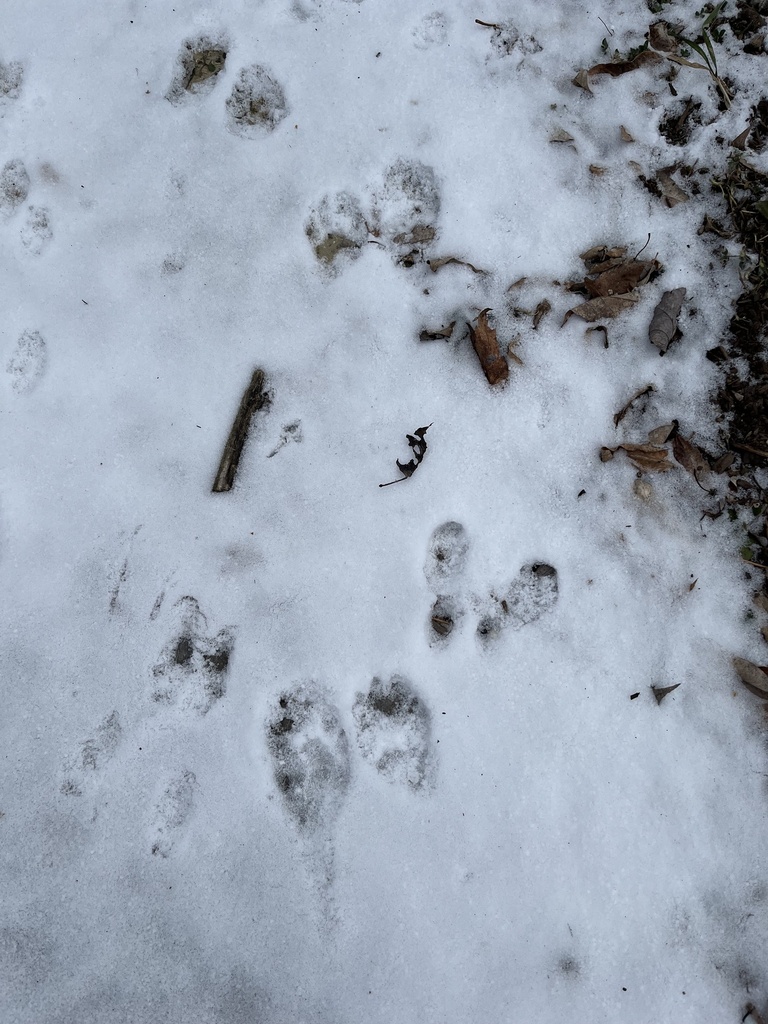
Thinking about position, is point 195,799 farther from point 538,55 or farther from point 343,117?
point 538,55

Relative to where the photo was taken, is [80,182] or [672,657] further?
[80,182]

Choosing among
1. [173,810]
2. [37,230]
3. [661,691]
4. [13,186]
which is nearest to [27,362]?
[37,230]

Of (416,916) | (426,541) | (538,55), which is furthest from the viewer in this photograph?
(538,55)

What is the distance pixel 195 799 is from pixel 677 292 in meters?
2.45

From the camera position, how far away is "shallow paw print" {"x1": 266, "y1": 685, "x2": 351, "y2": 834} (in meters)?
2.13

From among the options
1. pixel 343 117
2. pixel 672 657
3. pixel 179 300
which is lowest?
pixel 672 657

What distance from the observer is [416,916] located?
2078mm

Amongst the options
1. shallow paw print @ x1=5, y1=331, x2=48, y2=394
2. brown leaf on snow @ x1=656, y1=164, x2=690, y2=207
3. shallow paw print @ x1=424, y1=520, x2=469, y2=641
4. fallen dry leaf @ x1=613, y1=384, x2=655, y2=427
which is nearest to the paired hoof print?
shallow paw print @ x1=424, y1=520, x2=469, y2=641

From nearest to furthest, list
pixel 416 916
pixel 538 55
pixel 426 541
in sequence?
pixel 416 916 < pixel 426 541 < pixel 538 55

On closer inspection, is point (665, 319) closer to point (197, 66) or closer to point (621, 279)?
point (621, 279)

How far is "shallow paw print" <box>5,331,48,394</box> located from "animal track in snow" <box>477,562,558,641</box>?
187cm

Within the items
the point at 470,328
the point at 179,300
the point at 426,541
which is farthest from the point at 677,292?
the point at 179,300

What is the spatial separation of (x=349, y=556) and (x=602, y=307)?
1.27 meters

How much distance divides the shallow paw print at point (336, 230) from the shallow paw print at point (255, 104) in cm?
37
